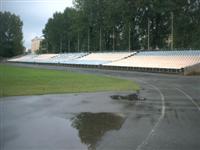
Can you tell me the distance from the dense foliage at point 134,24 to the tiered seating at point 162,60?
979cm

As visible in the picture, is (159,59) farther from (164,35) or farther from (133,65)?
(164,35)

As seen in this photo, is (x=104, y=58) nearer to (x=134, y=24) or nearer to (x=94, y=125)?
(x=134, y=24)

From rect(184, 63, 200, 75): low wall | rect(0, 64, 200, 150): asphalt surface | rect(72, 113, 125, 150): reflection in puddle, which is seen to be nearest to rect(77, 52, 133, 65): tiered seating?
rect(184, 63, 200, 75): low wall

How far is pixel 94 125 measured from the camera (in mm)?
10891

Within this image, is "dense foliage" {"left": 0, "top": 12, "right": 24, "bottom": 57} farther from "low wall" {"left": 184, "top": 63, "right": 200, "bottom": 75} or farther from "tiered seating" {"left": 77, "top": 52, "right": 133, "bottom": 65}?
"low wall" {"left": 184, "top": 63, "right": 200, "bottom": 75}

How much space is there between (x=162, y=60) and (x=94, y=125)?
42413 millimetres

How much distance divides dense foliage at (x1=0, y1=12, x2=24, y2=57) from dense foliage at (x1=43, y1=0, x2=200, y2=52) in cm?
2753

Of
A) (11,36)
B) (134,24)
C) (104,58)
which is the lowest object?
(104,58)

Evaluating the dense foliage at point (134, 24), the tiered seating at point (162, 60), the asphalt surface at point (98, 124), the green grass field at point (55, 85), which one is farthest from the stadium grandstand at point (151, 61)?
the asphalt surface at point (98, 124)

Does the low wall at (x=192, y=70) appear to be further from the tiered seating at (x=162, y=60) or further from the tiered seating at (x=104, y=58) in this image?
the tiered seating at (x=104, y=58)

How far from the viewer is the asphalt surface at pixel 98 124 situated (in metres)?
8.59

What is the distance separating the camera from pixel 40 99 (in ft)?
55.1

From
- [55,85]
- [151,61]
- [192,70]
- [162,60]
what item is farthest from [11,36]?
[55,85]

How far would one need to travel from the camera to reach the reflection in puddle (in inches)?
356
